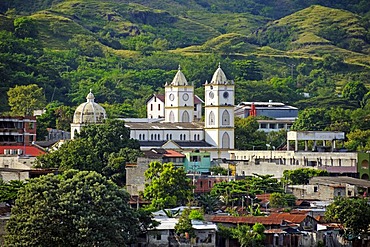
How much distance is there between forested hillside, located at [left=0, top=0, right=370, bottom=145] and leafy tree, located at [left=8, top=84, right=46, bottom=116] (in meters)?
1.90

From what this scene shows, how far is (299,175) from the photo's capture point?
76000 millimetres

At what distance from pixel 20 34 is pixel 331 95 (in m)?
33.7

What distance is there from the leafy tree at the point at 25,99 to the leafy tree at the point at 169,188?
3874 centimetres

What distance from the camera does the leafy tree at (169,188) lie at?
66.9 m

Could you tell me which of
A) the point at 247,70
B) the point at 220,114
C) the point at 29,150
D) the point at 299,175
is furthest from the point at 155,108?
the point at 247,70

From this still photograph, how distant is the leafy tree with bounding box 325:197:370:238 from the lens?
62188 mm

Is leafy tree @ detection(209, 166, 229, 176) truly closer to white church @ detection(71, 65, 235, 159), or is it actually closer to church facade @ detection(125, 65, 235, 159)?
white church @ detection(71, 65, 235, 159)

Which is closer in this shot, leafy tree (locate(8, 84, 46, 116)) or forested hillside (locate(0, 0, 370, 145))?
leafy tree (locate(8, 84, 46, 116))

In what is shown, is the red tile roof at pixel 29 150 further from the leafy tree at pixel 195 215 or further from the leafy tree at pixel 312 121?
the leafy tree at pixel 312 121

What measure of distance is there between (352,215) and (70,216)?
14172mm

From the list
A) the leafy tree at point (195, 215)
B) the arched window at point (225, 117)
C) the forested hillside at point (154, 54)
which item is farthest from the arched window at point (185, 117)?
the leafy tree at point (195, 215)

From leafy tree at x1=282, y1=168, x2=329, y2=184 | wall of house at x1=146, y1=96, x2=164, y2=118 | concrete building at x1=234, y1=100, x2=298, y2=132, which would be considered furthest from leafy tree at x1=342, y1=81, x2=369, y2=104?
leafy tree at x1=282, y1=168, x2=329, y2=184

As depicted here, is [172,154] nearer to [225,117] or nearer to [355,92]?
[225,117]

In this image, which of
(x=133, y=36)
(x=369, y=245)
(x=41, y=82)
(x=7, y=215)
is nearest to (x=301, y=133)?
(x=369, y=245)
